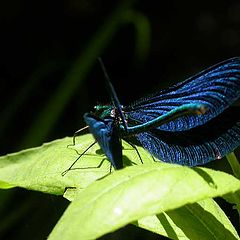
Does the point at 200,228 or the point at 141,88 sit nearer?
the point at 200,228

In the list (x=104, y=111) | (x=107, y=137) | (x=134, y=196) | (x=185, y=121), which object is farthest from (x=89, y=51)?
(x=134, y=196)

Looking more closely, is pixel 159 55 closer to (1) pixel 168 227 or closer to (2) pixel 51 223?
(2) pixel 51 223

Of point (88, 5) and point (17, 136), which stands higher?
point (88, 5)

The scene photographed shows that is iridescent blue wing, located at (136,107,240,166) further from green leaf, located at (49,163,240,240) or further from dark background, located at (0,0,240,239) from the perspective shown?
dark background, located at (0,0,240,239)

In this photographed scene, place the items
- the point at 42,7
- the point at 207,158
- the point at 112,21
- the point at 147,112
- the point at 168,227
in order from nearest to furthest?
the point at 168,227 → the point at 207,158 → the point at 147,112 → the point at 112,21 → the point at 42,7

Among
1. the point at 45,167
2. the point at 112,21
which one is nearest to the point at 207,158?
the point at 45,167

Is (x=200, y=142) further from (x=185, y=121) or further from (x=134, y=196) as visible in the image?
(x=134, y=196)
